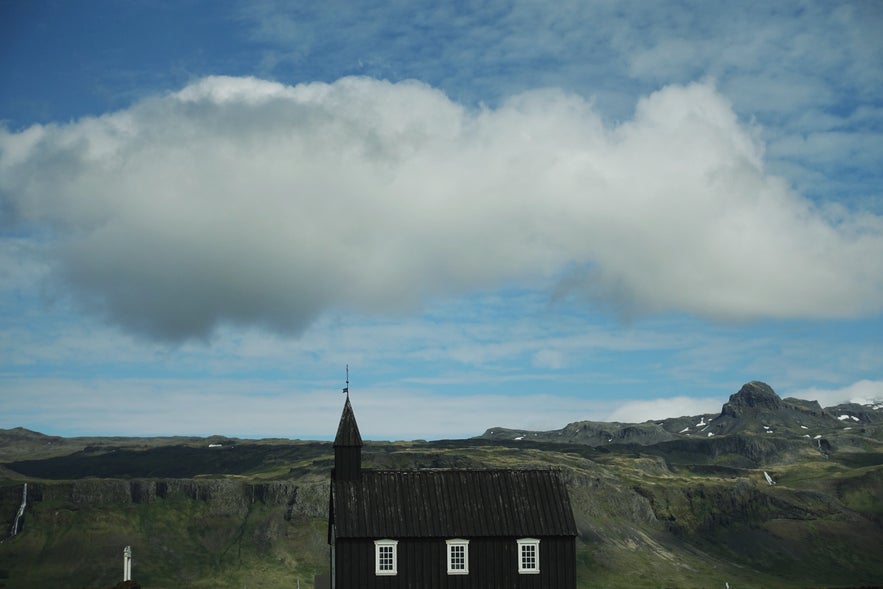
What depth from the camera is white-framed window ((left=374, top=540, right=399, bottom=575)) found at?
63.3m

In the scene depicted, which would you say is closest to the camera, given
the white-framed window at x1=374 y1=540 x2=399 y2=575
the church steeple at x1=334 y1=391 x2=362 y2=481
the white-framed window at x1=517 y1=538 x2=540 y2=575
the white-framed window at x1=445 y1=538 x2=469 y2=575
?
the white-framed window at x1=374 y1=540 x2=399 y2=575

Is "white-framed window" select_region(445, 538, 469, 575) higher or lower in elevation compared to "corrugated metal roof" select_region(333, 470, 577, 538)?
lower

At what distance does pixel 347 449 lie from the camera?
66.9m

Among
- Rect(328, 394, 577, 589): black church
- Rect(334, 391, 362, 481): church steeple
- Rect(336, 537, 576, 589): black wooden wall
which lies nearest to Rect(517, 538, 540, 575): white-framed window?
Rect(328, 394, 577, 589): black church

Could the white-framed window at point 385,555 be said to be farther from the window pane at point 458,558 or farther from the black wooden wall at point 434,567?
the window pane at point 458,558

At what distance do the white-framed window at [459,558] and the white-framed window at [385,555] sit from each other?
3.56m

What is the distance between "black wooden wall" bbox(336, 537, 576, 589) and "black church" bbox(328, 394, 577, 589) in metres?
0.07

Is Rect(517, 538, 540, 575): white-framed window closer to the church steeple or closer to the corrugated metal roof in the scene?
the corrugated metal roof

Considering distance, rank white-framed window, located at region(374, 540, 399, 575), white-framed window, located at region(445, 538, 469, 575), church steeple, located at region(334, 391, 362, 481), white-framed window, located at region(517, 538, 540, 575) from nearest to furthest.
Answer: white-framed window, located at region(374, 540, 399, 575) < white-framed window, located at region(445, 538, 469, 575) < white-framed window, located at region(517, 538, 540, 575) < church steeple, located at region(334, 391, 362, 481)

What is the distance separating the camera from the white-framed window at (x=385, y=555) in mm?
63344

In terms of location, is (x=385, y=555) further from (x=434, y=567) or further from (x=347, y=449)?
(x=347, y=449)

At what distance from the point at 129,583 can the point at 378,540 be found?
17109 mm

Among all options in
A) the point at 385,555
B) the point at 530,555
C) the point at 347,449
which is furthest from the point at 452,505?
the point at 347,449

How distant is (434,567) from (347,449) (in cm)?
1013
